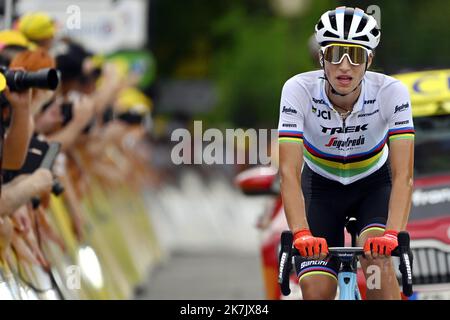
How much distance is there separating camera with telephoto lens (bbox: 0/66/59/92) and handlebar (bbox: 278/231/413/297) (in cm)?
160

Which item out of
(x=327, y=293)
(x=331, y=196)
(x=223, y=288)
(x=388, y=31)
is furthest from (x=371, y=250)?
(x=388, y=31)

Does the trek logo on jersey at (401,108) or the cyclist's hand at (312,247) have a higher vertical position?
the trek logo on jersey at (401,108)

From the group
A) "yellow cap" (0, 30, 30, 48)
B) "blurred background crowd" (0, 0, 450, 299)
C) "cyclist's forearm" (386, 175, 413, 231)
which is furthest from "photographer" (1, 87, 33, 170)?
"cyclist's forearm" (386, 175, 413, 231)

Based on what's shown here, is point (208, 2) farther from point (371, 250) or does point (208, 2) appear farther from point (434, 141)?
point (371, 250)

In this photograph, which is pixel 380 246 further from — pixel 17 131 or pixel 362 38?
pixel 17 131

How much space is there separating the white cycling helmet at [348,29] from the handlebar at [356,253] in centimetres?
93

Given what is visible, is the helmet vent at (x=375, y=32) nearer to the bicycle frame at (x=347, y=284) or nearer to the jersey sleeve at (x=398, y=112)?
the jersey sleeve at (x=398, y=112)

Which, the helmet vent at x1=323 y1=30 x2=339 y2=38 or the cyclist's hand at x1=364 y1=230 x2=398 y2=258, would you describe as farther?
the helmet vent at x1=323 y1=30 x2=339 y2=38

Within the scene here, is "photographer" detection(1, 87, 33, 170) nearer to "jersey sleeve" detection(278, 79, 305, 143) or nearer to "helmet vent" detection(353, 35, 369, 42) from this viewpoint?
"jersey sleeve" detection(278, 79, 305, 143)

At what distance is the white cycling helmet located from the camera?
21.1 feet

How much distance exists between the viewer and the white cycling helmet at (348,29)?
643cm

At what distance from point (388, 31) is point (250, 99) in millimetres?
32540

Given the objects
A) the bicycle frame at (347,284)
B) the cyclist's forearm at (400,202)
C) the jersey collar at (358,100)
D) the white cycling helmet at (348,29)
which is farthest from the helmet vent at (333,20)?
the bicycle frame at (347,284)
